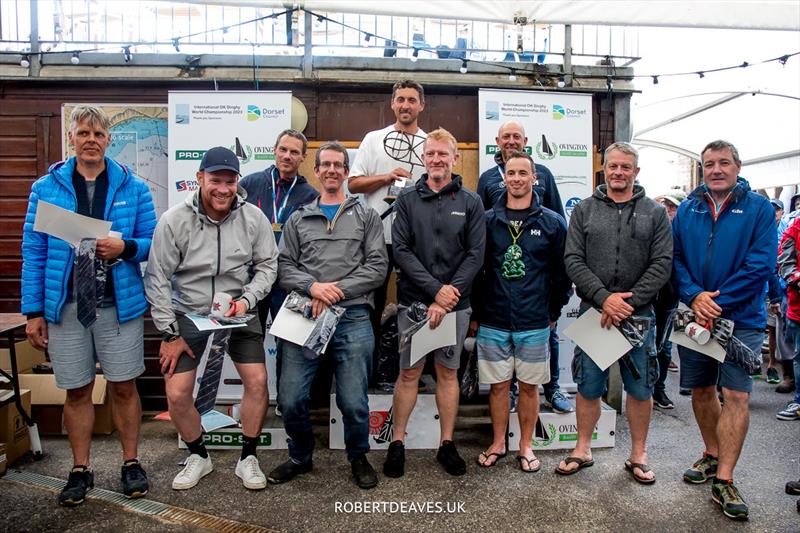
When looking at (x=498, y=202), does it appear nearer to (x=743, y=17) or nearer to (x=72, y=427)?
(x=72, y=427)

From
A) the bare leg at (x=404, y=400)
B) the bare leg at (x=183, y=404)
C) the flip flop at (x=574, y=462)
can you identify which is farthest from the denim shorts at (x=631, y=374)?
the bare leg at (x=183, y=404)

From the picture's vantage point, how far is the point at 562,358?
452 cm

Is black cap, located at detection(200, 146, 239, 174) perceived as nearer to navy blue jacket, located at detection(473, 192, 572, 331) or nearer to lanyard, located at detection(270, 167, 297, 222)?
lanyard, located at detection(270, 167, 297, 222)

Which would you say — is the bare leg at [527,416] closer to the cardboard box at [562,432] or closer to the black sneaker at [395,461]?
the cardboard box at [562,432]

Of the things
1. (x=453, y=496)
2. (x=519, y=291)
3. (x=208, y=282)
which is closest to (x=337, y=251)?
(x=208, y=282)

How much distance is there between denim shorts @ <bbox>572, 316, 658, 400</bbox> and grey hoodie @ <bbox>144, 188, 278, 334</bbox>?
6.25 feet

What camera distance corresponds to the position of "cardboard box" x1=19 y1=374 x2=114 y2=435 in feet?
12.9

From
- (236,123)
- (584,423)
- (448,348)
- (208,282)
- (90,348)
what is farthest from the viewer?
(236,123)

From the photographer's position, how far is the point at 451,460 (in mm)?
3285

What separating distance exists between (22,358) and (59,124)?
2.00 metres

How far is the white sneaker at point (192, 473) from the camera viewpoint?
10.1ft

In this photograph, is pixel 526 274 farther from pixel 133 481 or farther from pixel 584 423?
pixel 133 481

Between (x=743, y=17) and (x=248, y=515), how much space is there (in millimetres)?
5375

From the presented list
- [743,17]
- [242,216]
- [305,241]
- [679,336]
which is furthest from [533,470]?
[743,17]
